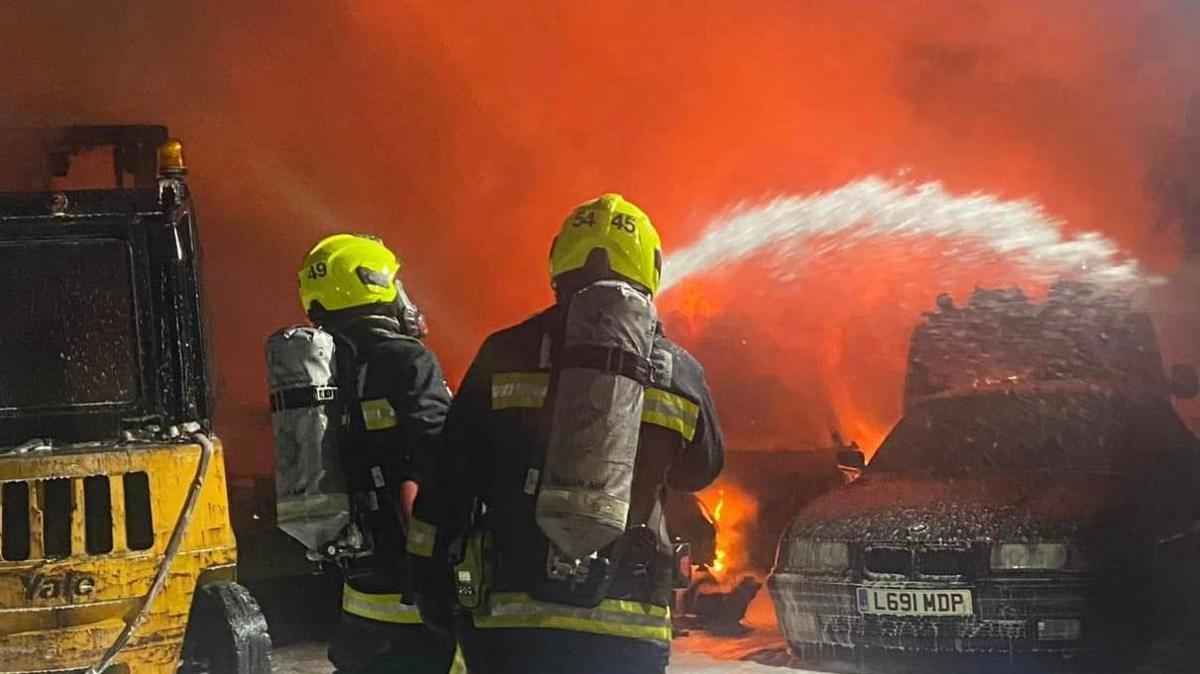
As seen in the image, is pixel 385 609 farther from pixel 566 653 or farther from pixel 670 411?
pixel 670 411

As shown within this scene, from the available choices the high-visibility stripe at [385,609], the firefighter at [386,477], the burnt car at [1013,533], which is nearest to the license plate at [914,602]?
the burnt car at [1013,533]

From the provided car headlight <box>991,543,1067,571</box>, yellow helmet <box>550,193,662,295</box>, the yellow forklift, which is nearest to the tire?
the yellow forklift

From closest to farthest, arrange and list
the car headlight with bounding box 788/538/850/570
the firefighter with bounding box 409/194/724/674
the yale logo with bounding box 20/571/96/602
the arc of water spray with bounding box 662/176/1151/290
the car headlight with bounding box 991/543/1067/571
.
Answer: the firefighter with bounding box 409/194/724/674, the yale logo with bounding box 20/571/96/602, the car headlight with bounding box 991/543/1067/571, the car headlight with bounding box 788/538/850/570, the arc of water spray with bounding box 662/176/1151/290

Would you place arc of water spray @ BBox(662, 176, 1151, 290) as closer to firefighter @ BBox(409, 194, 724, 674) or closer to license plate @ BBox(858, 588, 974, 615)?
license plate @ BBox(858, 588, 974, 615)

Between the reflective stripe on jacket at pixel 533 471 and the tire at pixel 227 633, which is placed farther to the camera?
the tire at pixel 227 633

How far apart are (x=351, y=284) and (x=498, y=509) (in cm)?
133

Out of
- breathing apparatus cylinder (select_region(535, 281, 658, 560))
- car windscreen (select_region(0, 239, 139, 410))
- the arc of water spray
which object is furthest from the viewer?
the arc of water spray

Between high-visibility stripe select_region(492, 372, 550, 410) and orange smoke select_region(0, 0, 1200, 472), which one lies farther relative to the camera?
orange smoke select_region(0, 0, 1200, 472)

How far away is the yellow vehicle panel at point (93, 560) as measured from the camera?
401cm

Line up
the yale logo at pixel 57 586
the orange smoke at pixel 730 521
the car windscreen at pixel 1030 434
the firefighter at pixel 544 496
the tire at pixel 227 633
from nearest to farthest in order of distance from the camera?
the firefighter at pixel 544 496, the yale logo at pixel 57 586, the tire at pixel 227 633, the car windscreen at pixel 1030 434, the orange smoke at pixel 730 521

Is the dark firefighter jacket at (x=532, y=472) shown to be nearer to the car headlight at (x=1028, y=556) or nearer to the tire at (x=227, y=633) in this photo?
the tire at (x=227, y=633)

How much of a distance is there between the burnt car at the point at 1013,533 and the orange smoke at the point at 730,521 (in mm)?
1941

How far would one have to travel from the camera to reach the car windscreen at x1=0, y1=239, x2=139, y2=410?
442cm

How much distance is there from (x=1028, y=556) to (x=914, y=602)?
484 millimetres
